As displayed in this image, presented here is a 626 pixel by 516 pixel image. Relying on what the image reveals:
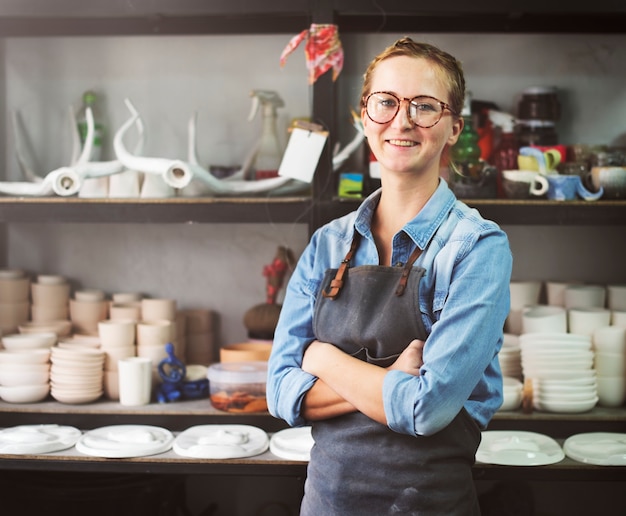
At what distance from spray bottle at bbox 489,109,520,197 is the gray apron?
1.34 metres

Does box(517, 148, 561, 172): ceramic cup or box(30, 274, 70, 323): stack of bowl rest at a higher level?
box(517, 148, 561, 172): ceramic cup

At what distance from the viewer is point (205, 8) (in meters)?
2.66

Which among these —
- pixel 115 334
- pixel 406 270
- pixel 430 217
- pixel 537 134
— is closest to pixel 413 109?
pixel 430 217

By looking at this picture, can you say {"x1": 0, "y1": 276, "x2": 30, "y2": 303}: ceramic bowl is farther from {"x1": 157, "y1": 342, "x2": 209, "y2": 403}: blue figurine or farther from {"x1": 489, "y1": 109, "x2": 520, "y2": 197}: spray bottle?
{"x1": 489, "y1": 109, "x2": 520, "y2": 197}: spray bottle

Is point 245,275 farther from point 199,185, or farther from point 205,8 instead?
point 205,8

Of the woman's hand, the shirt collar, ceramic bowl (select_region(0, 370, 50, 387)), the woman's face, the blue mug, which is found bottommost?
ceramic bowl (select_region(0, 370, 50, 387))

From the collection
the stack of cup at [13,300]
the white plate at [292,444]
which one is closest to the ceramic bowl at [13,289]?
the stack of cup at [13,300]

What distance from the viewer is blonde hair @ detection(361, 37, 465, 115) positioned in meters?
1.63

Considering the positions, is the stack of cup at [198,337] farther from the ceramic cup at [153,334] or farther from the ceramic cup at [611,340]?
the ceramic cup at [611,340]

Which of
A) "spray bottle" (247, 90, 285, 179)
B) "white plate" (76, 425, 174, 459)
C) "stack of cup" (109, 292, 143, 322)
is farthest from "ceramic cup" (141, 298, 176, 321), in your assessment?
"spray bottle" (247, 90, 285, 179)

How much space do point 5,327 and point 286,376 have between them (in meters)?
1.81

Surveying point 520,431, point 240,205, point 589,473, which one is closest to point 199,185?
point 240,205

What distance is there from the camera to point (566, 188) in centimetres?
270

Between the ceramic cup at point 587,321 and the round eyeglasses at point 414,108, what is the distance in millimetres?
1483
